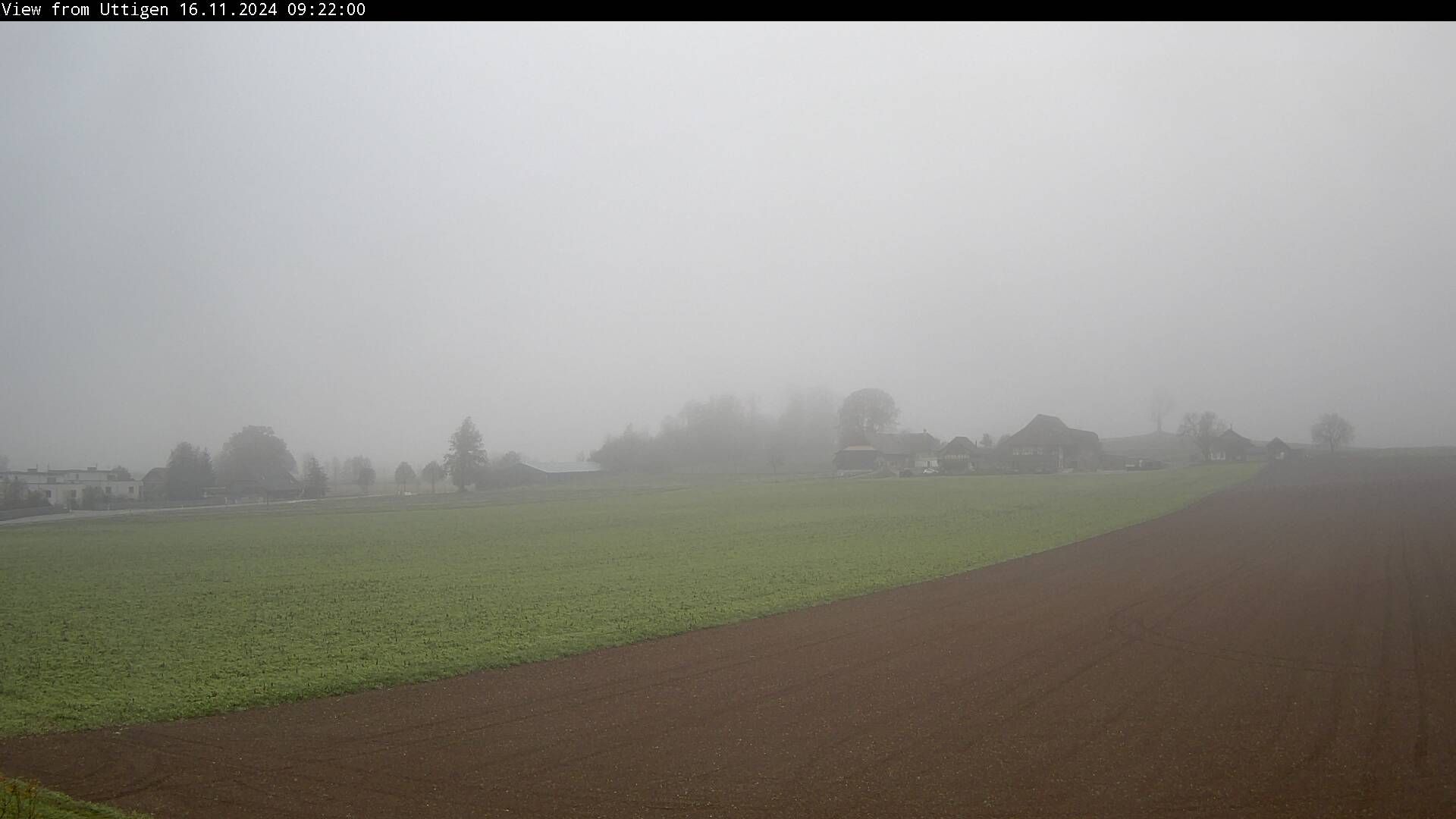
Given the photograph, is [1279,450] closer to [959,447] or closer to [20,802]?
[959,447]

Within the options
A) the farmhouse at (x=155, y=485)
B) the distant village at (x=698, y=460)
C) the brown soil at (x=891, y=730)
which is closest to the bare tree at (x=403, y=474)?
the distant village at (x=698, y=460)

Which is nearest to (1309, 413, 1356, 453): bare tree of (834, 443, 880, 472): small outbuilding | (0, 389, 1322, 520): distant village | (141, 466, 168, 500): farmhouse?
(0, 389, 1322, 520): distant village

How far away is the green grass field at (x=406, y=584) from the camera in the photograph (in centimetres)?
1404

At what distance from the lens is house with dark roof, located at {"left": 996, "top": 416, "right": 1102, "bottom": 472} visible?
320ft

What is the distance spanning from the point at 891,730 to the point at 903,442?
12541cm

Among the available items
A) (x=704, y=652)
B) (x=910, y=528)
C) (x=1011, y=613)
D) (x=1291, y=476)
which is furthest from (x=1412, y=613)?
(x=1291, y=476)

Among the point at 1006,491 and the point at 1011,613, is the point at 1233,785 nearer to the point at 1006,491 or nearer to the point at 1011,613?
the point at 1011,613

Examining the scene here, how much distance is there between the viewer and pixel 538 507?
65.8 meters

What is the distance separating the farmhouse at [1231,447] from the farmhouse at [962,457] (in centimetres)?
4232

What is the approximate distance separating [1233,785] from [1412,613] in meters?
12.1

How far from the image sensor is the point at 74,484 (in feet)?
195

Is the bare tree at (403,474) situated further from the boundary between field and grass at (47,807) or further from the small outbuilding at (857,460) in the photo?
the boundary between field and grass at (47,807)

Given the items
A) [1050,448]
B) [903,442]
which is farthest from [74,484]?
[903,442]

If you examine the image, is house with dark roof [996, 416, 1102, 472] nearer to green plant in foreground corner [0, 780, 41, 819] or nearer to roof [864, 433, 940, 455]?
roof [864, 433, 940, 455]
